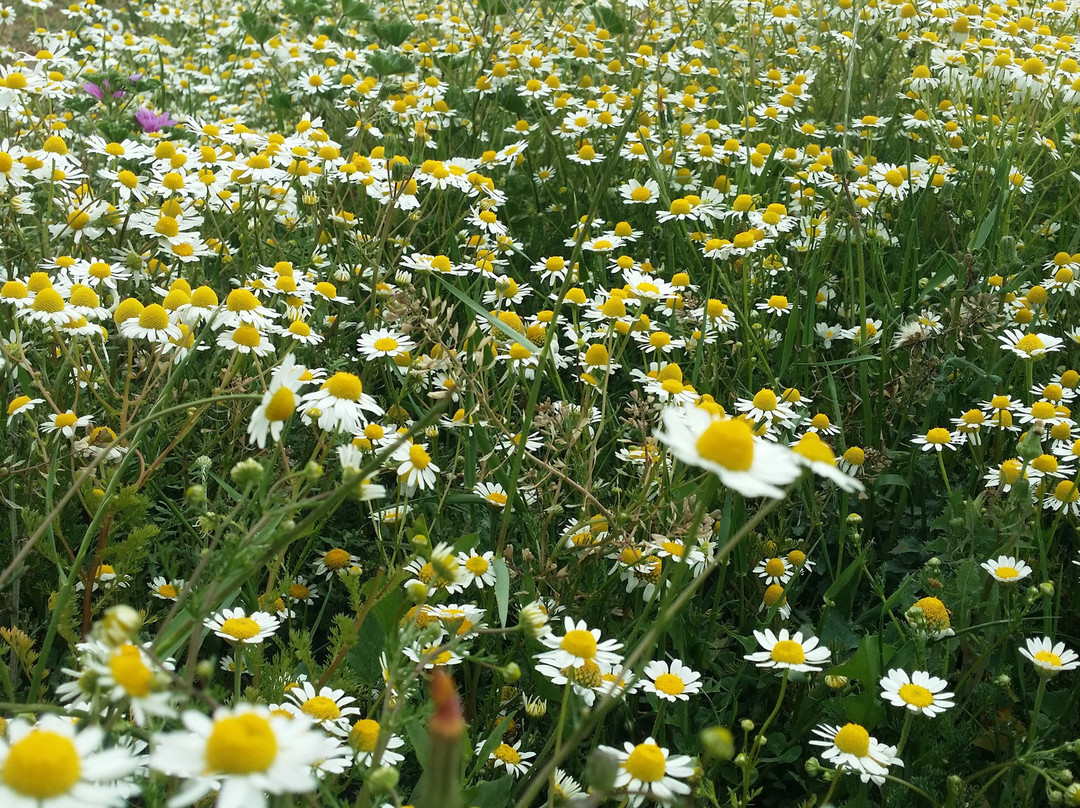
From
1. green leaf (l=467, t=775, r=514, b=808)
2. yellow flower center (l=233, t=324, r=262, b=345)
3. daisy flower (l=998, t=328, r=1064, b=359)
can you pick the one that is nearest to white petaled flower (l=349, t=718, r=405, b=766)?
green leaf (l=467, t=775, r=514, b=808)

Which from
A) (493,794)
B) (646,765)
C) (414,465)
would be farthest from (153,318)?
(646,765)

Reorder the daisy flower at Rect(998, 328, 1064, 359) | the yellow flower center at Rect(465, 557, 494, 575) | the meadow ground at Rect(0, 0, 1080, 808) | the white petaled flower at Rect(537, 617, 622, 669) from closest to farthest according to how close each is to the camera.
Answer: the meadow ground at Rect(0, 0, 1080, 808), the white petaled flower at Rect(537, 617, 622, 669), the yellow flower center at Rect(465, 557, 494, 575), the daisy flower at Rect(998, 328, 1064, 359)

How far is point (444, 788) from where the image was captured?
65 cm

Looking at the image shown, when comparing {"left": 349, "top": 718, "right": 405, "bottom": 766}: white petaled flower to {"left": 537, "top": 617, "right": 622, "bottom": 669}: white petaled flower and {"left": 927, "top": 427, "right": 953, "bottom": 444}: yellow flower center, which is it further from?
{"left": 927, "top": 427, "right": 953, "bottom": 444}: yellow flower center

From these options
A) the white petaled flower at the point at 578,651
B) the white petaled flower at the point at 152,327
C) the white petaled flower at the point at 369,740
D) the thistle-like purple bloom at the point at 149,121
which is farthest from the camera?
the thistle-like purple bloom at the point at 149,121

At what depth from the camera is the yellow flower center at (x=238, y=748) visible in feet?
2.51

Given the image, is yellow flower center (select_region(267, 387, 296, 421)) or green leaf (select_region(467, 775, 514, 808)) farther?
green leaf (select_region(467, 775, 514, 808))

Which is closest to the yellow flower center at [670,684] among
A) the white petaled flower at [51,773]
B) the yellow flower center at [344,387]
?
the yellow flower center at [344,387]

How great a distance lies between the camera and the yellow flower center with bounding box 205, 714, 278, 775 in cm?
76

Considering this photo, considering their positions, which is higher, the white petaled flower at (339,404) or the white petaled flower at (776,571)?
the white petaled flower at (339,404)

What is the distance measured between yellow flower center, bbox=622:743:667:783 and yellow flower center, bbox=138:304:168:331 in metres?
1.22

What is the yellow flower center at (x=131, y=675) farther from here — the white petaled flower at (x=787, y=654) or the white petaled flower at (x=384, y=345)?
the white petaled flower at (x=384, y=345)

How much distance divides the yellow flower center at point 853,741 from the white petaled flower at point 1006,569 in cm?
47

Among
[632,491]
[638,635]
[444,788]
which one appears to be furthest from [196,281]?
[444,788]
